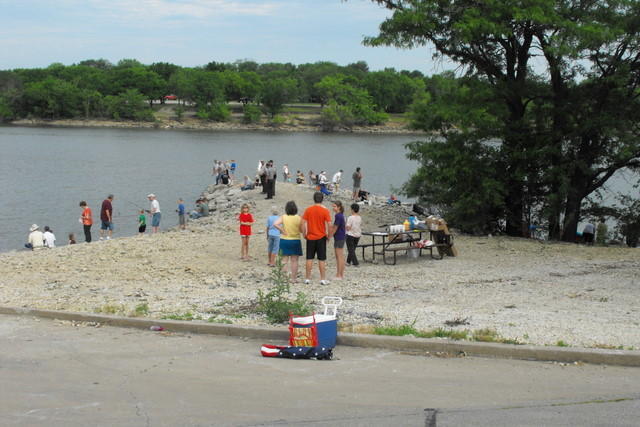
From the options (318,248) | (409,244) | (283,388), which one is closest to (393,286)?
(318,248)

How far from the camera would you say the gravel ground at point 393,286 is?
995cm

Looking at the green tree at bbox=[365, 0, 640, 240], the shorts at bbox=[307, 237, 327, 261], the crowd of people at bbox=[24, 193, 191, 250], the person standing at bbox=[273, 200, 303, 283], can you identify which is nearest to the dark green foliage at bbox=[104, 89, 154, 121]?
the crowd of people at bbox=[24, 193, 191, 250]

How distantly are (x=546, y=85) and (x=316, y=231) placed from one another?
12774 mm

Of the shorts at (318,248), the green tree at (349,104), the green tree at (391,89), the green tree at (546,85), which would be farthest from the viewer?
the green tree at (391,89)

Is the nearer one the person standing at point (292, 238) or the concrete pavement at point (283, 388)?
the concrete pavement at point (283, 388)

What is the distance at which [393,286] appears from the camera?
13523 mm

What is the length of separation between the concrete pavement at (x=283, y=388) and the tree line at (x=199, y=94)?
12693cm

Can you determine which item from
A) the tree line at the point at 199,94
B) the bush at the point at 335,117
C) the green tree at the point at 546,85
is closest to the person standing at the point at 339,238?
the green tree at the point at 546,85

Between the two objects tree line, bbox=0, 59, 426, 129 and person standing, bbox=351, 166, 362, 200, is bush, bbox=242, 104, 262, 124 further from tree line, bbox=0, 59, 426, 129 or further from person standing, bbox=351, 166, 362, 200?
person standing, bbox=351, 166, 362, 200

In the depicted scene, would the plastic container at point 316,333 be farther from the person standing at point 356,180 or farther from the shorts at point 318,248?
the person standing at point 356,180

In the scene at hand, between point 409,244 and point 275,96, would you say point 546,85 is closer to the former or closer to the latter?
point 409,244

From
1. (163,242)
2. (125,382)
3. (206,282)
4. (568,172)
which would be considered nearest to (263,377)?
(125,382)

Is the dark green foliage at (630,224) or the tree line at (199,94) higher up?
the tree line at (199,94)

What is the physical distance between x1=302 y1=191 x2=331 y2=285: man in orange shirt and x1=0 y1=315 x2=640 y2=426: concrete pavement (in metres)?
4.82
